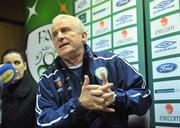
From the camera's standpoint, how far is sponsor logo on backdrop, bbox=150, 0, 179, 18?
5.55 ft

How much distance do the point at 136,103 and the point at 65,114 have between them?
0.29 m

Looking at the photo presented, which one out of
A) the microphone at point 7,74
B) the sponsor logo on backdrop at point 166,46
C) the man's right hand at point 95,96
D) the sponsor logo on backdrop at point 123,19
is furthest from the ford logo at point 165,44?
the microphone at point 7,74

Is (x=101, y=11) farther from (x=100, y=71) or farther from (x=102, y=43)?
(x=100, y=71)

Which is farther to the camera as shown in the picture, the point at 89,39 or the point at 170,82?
the point at 89,39

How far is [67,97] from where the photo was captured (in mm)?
1288

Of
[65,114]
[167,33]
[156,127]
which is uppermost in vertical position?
[167,33]

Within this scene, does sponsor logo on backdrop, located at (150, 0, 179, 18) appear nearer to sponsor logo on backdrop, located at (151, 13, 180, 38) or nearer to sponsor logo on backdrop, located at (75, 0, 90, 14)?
sponsor logo on backdrop, located at (151, 13, 180, 38)

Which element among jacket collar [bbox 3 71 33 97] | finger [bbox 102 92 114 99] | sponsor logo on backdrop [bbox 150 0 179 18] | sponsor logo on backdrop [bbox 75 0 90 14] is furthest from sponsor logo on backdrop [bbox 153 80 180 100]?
sponsor logo on backdrop [bbox 75 0 90 14]

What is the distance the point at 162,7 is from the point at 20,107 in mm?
1035

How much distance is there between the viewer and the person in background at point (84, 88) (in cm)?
112

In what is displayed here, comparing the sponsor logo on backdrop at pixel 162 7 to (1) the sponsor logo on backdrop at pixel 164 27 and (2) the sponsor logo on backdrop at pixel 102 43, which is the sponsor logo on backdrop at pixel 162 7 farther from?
(2) the sponsor logo on backdrop at pixel 102 43

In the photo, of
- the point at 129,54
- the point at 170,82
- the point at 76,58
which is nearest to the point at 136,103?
the point at 76,58

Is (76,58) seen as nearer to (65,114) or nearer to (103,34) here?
(65,114)

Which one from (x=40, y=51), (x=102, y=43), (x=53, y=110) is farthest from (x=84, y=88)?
Answer: (x=40, y=51)
